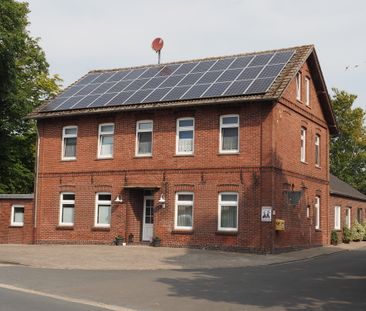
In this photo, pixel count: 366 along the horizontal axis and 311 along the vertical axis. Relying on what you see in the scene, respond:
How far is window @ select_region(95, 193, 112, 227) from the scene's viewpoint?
27859 millimetres

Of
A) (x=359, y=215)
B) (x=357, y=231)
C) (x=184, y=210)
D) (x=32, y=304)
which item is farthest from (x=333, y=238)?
(x=32, y=304)

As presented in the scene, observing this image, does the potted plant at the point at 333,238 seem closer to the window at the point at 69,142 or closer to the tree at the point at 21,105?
the window at the point at 69,142

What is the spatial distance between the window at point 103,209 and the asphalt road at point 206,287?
976cm

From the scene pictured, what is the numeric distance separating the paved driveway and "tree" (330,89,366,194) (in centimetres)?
3100

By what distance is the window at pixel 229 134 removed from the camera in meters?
25.3

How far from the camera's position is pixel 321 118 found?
104 ft

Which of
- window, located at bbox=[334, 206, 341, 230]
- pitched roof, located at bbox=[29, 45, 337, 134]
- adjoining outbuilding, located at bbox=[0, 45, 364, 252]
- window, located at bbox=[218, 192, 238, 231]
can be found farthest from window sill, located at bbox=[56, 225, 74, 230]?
window, located at bbox=[334, 206, 341, 230]

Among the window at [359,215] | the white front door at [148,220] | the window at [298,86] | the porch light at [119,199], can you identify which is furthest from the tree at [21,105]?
the window at [359,215]

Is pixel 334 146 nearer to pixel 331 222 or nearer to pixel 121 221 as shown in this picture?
pixel 331 222

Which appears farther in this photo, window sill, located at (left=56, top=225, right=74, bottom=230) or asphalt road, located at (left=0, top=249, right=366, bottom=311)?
window sill, located at (left=56, top=225, right=74, bottom=230)

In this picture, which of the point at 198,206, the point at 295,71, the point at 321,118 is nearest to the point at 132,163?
the point at 198,206

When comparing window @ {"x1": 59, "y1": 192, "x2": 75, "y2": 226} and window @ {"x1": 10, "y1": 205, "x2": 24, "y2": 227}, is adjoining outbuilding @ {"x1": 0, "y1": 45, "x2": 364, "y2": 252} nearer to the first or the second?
window @ {"x1": 59, "y1": 192, "x2": 75, "y2": 226}

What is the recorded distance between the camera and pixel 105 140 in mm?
28484

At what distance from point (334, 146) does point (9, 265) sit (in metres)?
43.5
